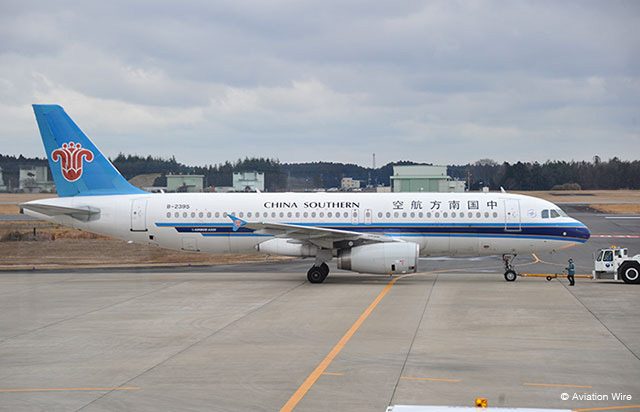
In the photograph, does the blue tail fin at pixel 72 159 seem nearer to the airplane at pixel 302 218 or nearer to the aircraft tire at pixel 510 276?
the airplane at pixel 302 218

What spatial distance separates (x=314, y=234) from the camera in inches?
1079

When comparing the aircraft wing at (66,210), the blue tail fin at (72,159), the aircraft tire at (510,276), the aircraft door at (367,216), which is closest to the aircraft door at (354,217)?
the aircraft door at (367,216)

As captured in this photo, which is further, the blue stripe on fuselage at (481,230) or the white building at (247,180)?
the white building at (247,180)

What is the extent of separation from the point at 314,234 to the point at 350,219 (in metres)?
2.42

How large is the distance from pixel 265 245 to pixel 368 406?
17.9m

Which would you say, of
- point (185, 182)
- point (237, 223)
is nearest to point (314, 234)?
point (237, 223)

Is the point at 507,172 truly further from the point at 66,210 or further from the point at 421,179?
the point at 66,210

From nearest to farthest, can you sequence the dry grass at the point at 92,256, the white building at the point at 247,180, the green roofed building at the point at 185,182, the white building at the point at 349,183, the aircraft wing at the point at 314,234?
the aircraft wing at the point at 314,234 → the dry grass at the point at 92,256 → the green roofed building at the point at 185,182 → the white building at the point at 247,180 → the white building at the point at 349,183

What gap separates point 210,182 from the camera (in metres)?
132

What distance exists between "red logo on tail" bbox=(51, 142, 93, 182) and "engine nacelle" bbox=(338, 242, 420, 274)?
43.6 feet

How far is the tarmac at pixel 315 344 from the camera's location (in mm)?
11797

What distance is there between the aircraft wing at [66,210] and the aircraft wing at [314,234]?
7064mm

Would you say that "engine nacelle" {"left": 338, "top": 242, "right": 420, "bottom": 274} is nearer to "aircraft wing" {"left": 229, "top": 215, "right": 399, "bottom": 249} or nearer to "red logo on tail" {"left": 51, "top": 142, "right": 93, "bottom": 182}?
"aircraft wing" {"left": 229, "top": 215, "right": 399, "bottom": 249}

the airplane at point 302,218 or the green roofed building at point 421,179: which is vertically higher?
the green roofed building at point 421,179
